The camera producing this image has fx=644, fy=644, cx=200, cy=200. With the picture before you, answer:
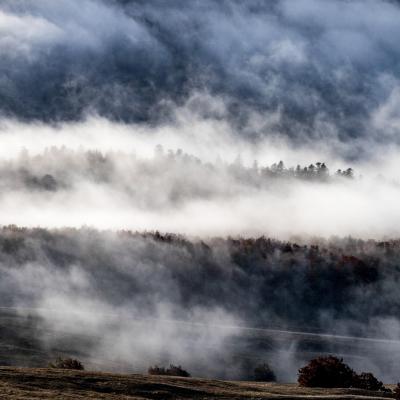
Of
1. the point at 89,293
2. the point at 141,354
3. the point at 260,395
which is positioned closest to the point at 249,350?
the point at 141,354

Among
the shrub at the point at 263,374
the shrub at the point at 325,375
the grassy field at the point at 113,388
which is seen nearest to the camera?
the grassy field at the point at 113,388

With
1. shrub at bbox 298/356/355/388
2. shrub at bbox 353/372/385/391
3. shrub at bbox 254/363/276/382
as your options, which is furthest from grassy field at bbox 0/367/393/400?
shrub at bbox 254/363/276/382

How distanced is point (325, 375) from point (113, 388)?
76.8 ft

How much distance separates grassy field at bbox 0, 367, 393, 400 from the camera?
98.0 ft

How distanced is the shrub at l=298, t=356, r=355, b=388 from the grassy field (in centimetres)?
1012

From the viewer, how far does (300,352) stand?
10244 cm

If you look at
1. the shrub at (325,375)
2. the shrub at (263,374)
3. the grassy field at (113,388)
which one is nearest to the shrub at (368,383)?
the shrub at (325,375)

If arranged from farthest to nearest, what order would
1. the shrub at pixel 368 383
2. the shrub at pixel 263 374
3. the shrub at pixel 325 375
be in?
the shrub at pixel 263 374 < the shrub at pixel 368 383 < the shrub at pixel 325 375

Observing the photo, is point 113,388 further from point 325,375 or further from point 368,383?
point 368,383

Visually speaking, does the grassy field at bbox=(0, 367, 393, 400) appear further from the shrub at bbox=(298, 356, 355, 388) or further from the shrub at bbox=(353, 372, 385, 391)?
the shrub at bbox=(353, 372, 385, 391)

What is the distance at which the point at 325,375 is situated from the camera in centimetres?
5084

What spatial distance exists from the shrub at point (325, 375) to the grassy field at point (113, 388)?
1012 cm

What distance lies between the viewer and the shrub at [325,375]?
49.9m

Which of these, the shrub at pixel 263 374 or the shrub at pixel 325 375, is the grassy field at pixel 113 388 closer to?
the shrub at pixel 325 375
